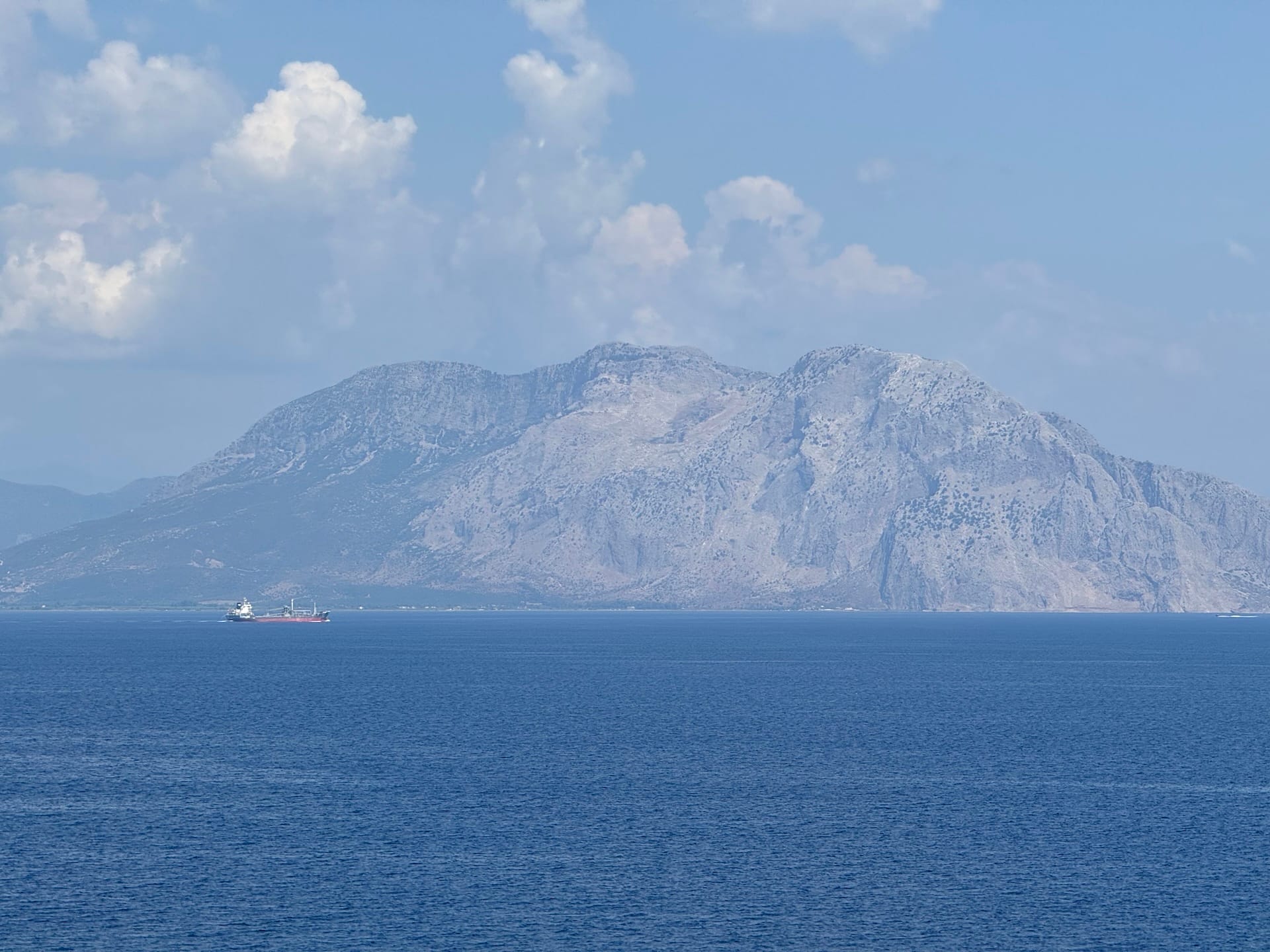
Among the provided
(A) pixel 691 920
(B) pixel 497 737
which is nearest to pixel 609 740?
(B) pixel 497 737

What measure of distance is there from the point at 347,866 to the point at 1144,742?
86.2m

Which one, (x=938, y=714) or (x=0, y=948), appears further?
(x=938, y=714)

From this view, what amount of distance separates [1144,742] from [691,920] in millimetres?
82378

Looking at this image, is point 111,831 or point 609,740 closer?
point 111,831

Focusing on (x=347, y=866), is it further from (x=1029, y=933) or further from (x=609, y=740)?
(x=609, y=740)

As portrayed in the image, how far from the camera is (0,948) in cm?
7606

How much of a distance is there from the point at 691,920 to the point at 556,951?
8347 mm

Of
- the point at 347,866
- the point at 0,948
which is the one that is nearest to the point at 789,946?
the point at 347,866

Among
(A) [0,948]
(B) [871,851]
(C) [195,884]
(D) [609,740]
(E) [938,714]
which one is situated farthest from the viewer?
(E) [938,714]

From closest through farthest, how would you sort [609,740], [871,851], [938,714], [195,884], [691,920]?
[691,920], [195,884], [871,851], [609,740], [938,714]

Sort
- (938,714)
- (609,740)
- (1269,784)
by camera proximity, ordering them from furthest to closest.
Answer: (938,714) < (609,740) < (1269,784)

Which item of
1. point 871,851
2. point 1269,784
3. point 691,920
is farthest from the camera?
point 1269,784

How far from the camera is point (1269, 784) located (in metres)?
125

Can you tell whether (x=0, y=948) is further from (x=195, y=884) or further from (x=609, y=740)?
(x=609, y=740)
